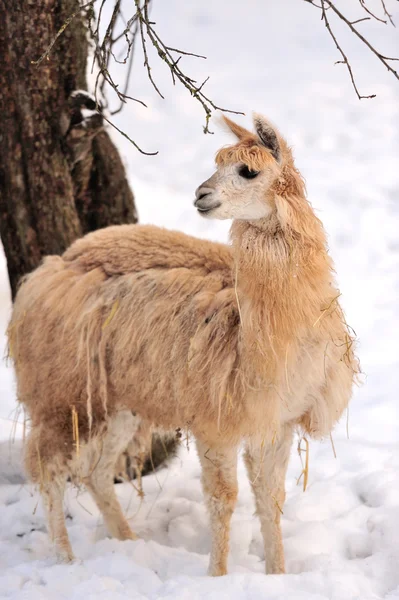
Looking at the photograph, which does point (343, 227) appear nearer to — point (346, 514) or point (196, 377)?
point (346, 514)

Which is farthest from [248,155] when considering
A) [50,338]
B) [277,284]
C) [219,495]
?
[219,495]

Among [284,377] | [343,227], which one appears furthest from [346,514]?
[343,227]

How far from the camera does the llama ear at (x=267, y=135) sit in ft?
8.63

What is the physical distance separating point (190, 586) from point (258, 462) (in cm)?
71

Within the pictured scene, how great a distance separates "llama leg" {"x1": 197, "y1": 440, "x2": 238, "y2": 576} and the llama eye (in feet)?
3.92

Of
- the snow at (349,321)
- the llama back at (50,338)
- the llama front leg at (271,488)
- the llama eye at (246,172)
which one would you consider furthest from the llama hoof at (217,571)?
A: the llama eye at (246,172)

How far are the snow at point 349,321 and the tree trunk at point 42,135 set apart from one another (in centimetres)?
46

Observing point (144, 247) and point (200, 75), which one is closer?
point (144, 247)

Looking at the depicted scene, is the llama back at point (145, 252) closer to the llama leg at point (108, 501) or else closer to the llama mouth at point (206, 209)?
the llama mouth at point (206, 209)

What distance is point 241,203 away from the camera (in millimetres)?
→ 2596

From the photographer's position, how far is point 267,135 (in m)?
2.66

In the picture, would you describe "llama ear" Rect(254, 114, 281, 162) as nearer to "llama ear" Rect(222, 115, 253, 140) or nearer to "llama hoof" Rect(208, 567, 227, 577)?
"llama ear" Rect(222, 115, 253, 140)

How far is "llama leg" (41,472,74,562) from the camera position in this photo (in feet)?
10.8

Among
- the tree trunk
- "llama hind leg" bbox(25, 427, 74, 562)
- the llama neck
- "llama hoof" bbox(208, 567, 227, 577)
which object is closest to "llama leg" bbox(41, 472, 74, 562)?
"llama hind leg" bbox(25, 427, 74, 562)
